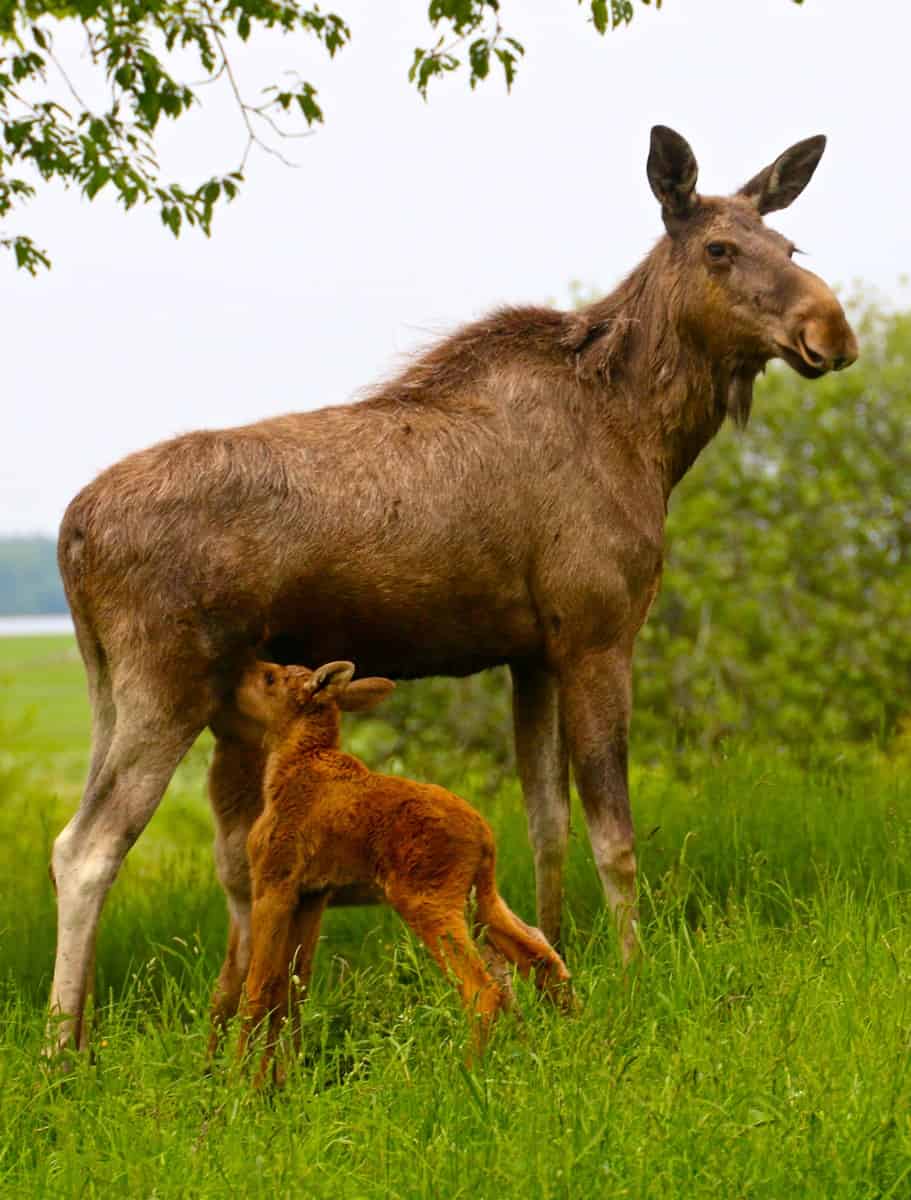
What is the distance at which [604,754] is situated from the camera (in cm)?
607

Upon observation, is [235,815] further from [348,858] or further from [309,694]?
[348,858]

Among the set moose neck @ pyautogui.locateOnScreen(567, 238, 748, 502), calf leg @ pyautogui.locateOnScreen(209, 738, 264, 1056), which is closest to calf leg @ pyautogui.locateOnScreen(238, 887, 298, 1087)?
calf leg @ pyautogui.locateOnScreen(209, 738, 264, 1056)

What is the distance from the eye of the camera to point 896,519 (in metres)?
14.3

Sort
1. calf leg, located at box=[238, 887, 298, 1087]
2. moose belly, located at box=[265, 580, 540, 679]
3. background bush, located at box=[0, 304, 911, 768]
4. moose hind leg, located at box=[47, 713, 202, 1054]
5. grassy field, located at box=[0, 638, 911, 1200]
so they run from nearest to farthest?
grassy field, located at box=[0, 638, 911, 1200], calf leg, located at box=[238, 887, 298, 1087], moose hind leg, located at box=[47, 713, 202, 1054], moose belly, located at box=[265, 580, 540, 679], background bush, located at box=[0, 304, 911, 768]

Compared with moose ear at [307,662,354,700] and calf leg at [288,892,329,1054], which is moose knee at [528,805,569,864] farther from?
moose ear at [307,662,354,700]

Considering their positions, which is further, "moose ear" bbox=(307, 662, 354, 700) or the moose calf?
"moose ear" bbox=(307, 662, 354, 700)

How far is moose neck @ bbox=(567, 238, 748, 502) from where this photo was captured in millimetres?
6422

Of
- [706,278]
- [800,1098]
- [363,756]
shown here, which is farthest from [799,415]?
[800,1098]

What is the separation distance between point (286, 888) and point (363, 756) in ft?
29.0

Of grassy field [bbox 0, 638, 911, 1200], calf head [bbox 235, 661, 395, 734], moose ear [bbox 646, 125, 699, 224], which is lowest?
grassy field [bbox 0, 638, 911, 1200]

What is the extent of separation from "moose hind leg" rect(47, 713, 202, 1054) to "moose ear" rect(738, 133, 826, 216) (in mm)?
3223

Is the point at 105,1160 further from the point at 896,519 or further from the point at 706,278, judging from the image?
the point at 896,519

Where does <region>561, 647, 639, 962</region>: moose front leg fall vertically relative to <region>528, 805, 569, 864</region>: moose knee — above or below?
above

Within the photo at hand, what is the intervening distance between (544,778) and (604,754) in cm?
52
